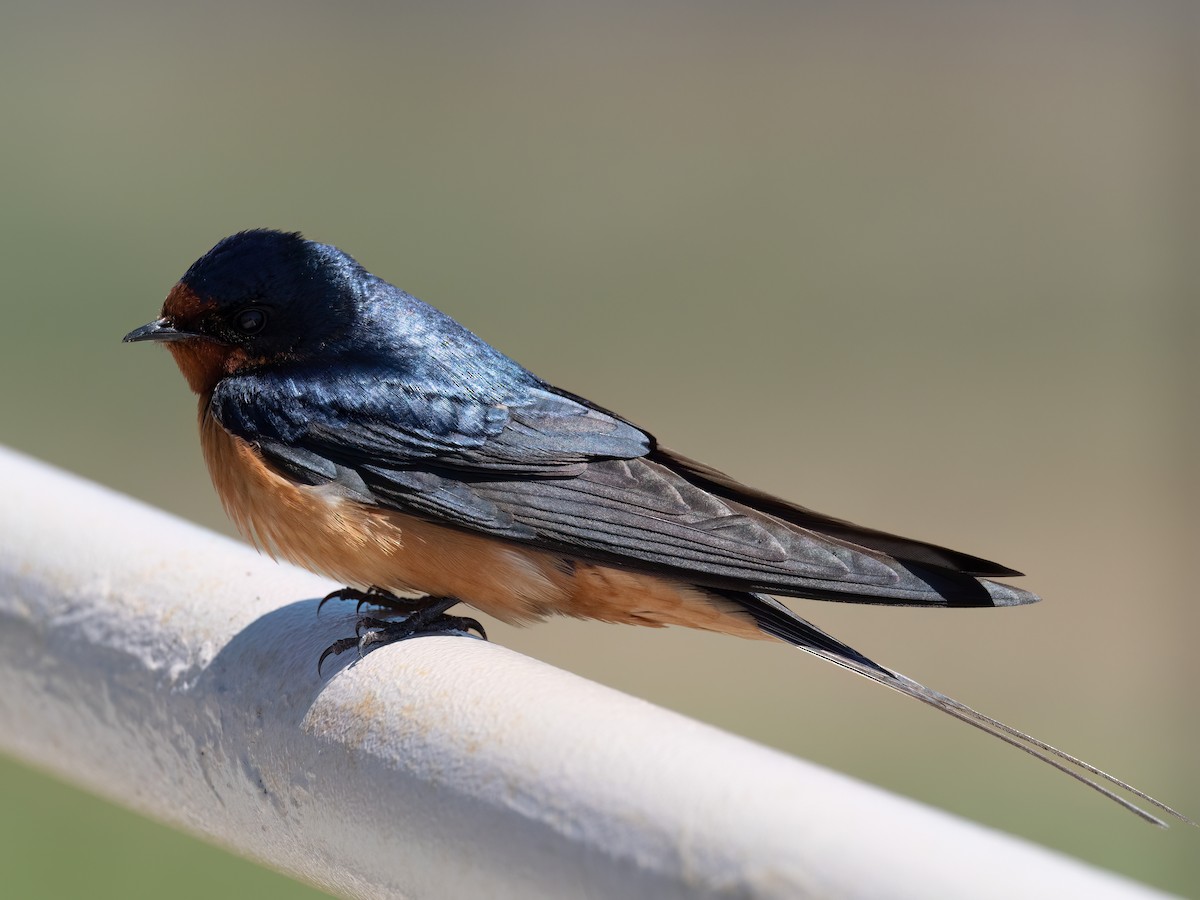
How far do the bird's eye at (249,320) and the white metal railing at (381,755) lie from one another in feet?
1.24

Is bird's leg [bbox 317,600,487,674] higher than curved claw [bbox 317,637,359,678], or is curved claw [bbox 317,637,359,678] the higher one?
curved claw [bbox 317,637,359,678]

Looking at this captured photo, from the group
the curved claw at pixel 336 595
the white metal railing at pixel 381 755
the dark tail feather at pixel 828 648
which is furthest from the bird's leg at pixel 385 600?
the dark tail feather at pixel 828 648

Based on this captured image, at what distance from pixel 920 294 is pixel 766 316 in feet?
3.04

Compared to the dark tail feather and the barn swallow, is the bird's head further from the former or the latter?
the dark tail feather

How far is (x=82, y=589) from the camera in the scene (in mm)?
1662

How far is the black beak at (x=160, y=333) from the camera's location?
218 cm

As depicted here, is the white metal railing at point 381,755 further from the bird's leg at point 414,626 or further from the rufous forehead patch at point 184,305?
the rufous forehead patch at point 184,305

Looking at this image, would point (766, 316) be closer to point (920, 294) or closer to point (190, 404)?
point (920, 294)

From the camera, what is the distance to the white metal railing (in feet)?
3.38

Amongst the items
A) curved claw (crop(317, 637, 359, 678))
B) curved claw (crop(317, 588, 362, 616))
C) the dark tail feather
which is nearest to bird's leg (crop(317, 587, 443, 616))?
curved claw (crop(317, 588, 362, 616))

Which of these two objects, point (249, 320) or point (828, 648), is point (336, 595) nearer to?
point (249, 320)

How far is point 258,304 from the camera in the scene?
220cm

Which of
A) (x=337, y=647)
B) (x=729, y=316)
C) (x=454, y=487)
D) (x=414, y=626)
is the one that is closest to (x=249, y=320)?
(x=454, y=487)

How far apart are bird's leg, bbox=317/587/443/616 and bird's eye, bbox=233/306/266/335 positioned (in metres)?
0.40
